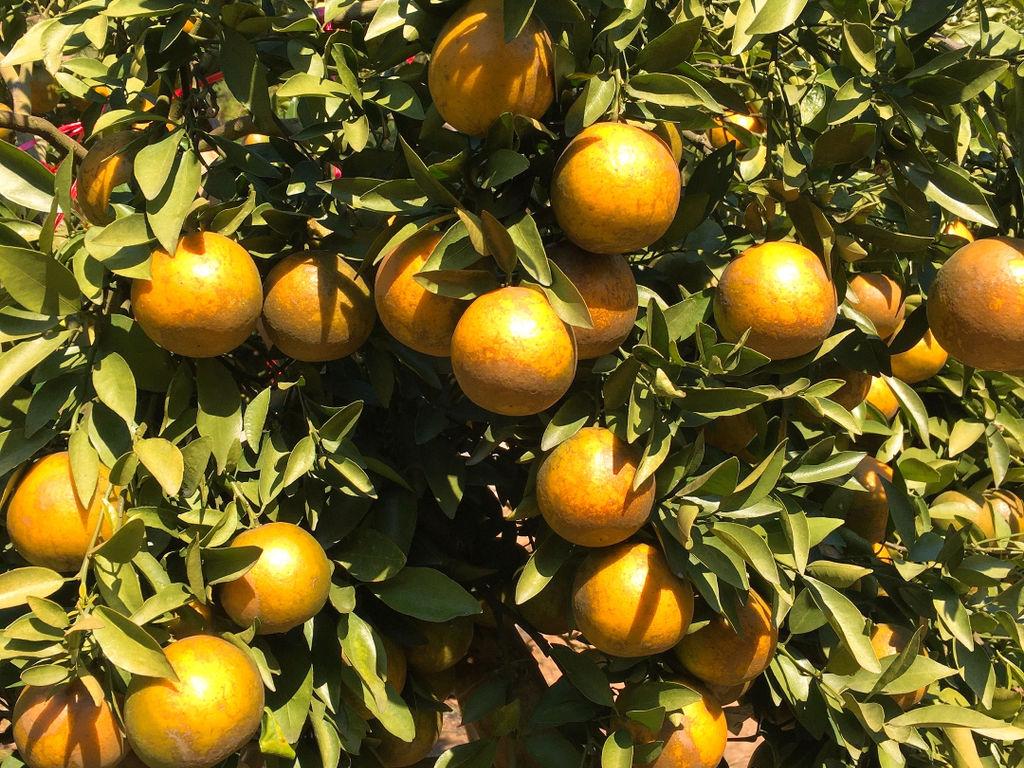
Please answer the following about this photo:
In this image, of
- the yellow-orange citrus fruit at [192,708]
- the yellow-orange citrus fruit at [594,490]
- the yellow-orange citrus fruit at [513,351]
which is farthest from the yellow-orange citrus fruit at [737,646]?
the yellow-orange citrus fruit at [192,708]

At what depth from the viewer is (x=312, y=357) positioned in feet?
3.87

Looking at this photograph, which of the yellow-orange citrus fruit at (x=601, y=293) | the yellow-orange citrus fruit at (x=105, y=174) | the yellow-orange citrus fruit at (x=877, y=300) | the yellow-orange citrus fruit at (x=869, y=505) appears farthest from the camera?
the yellow-orange citrus fruit at (x=869, y=505)

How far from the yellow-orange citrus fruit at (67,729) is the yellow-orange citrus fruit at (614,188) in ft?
2.41

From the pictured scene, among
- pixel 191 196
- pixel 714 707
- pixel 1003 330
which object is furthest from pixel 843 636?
pixel 191 196

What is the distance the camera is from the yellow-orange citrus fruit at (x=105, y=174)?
1.20 m

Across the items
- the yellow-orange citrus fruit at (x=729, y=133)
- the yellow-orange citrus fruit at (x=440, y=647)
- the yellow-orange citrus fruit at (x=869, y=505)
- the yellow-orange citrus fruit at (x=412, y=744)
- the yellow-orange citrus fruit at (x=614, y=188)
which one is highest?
the yellow-orange citrus fruit at (x=614, y=188)

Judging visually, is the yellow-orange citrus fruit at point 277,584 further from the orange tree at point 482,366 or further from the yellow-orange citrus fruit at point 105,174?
the yellow-orange citrus fruit at point 105,174

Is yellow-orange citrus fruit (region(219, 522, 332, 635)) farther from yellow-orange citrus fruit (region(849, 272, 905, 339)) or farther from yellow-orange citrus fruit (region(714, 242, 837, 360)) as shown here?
yellow-orange citrus fruit (region(849, 272, 905, 339))

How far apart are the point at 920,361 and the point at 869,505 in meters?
0.26

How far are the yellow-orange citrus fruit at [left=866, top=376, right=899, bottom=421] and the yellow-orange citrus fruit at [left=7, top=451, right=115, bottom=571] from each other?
118cm

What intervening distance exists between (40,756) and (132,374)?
43 centimetres

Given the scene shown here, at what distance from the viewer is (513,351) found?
3.19ft

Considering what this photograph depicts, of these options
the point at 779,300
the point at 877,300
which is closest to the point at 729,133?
the point at 877,300

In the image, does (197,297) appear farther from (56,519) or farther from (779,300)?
(779,300)
